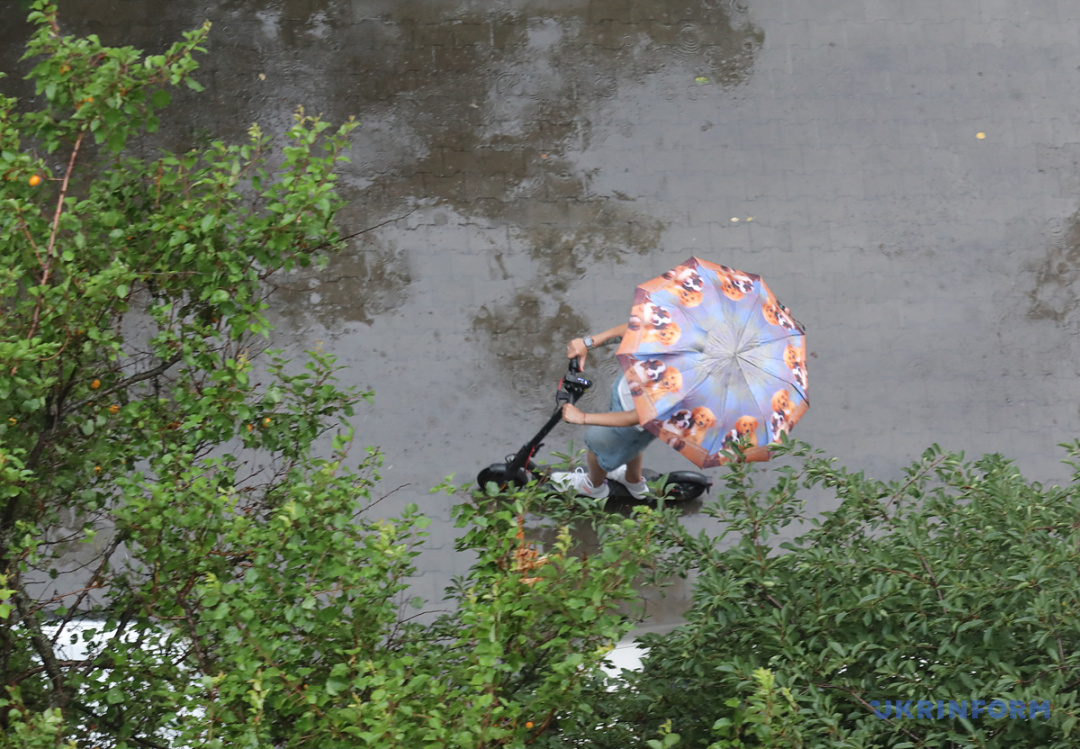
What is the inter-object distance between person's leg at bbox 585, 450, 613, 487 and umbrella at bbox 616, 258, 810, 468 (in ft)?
4.60

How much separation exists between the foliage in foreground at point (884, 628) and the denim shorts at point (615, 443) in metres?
2.21

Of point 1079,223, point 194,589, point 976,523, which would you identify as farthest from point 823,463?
point 1079,223

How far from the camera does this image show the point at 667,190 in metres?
8.81

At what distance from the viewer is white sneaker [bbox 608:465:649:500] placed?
757cm

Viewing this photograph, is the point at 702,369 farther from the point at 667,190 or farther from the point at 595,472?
the point at 667,190

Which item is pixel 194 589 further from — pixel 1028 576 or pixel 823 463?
pixel 1028 576

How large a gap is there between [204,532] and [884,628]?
98.3 inches

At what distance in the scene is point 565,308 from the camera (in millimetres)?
8305

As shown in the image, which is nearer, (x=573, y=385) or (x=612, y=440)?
(x=573, y=385)

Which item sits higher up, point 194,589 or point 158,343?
point 158,343

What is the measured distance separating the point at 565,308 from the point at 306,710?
4.93 metres

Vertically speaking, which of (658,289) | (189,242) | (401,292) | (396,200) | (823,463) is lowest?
(823,463)

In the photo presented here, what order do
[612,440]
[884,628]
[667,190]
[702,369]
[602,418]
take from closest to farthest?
[884,628] → [702,369] → [602,418] → [612,440] → [667,190]

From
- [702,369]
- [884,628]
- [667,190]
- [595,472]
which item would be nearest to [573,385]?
[702,369]
